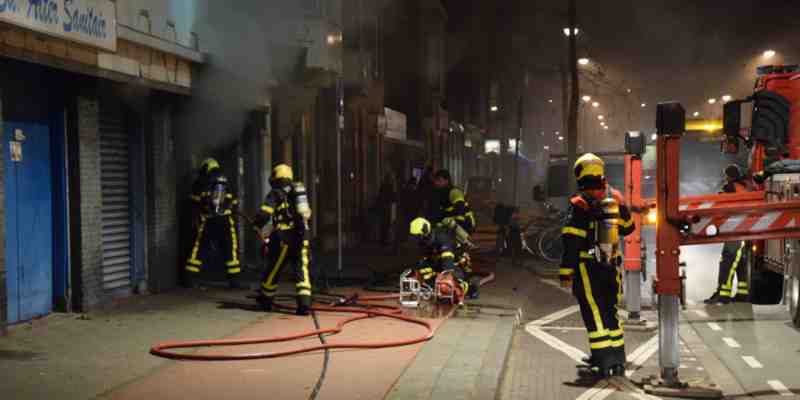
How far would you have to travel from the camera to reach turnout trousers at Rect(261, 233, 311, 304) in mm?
10047

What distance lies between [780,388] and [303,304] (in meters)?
4.99

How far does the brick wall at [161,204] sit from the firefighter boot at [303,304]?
265 centimetres

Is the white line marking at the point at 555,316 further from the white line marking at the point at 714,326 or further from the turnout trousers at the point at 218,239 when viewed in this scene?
the turnout trousers at the point at 218,239

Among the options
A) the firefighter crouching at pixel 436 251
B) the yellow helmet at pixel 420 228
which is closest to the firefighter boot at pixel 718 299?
the firefighter crouching at pixel 436 251

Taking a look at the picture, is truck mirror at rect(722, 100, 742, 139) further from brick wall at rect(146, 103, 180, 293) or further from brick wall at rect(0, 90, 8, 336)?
brick wall at rect(0, 90, 8, 336)

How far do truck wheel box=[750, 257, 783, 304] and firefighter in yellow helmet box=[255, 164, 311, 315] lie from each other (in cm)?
505

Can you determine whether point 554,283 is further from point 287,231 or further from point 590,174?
point 590,174

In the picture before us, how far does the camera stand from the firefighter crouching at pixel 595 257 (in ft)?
24.8

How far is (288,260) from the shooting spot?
403 inches

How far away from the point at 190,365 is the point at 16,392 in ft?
4.73

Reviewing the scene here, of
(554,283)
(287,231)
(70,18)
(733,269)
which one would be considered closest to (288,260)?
(287,231)

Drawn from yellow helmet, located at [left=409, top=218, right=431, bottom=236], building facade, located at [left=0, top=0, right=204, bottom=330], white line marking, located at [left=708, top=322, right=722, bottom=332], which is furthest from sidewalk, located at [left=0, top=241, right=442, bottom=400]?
white line marking, located at [left=708, top=322, right=722, bottom=332]

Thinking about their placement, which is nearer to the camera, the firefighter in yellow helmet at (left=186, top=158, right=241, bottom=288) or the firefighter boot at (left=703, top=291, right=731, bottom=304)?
the firefighter boot at (left=703, top=291, right=731, bottom=304)

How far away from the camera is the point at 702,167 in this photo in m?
26.7
